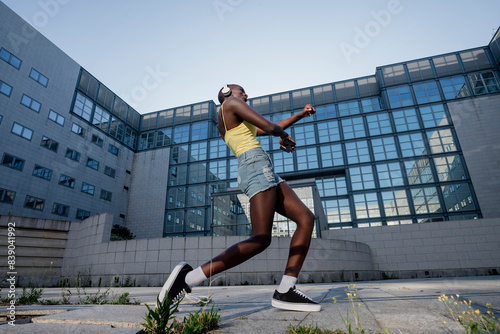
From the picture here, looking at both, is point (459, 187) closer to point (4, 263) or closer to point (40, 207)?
point (4, 263)

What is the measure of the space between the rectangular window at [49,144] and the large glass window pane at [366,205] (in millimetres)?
27506

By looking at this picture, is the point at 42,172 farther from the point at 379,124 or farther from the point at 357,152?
the point at 379,124

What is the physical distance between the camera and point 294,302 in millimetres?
2037

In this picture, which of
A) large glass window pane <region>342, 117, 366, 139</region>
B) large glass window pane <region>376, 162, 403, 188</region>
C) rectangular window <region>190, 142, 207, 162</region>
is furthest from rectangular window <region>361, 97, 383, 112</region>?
rectangular window <region>190, 142, 207, 162</region>

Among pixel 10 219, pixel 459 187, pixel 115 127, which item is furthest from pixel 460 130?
pixel 115 127

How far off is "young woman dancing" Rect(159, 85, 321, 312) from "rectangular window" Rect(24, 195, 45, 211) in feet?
81.5

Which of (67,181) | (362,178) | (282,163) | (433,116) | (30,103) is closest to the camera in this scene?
(30,103)

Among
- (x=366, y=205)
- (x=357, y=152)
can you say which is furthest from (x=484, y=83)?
(x=366, y=205)

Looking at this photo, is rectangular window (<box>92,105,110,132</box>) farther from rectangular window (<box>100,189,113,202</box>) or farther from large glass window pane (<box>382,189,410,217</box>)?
large glass window pane (<box>382,189,410,217</box>)

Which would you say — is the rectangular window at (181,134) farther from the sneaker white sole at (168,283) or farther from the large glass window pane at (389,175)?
the sneaker white sole at (168,283)

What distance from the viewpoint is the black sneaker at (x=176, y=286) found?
1.79 metres

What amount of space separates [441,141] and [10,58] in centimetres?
3731

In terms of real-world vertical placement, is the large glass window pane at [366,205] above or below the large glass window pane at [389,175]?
below

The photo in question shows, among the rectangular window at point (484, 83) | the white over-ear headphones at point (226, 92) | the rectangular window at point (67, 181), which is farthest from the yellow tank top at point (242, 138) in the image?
the rectangular window at point (484, 83)
